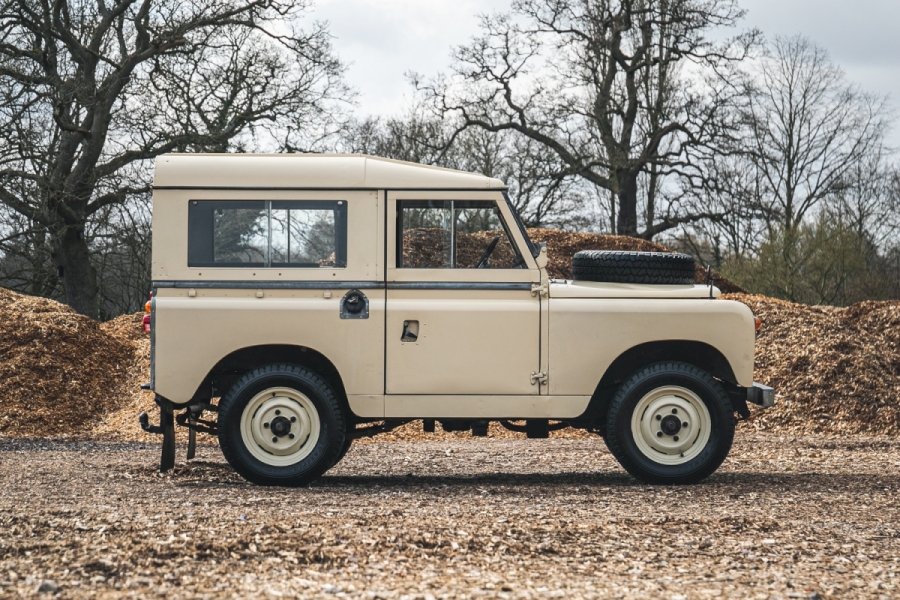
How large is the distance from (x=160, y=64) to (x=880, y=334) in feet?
54.3

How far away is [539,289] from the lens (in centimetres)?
731

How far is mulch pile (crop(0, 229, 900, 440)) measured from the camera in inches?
515

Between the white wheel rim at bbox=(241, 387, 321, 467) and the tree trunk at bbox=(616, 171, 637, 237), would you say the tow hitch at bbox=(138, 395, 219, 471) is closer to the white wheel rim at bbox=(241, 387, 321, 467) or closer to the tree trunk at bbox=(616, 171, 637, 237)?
the white wheel rim at bbox=(241, 387, 321, 467)

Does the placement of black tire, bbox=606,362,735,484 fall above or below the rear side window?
below

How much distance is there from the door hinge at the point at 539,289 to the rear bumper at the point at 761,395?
1844 millimetres

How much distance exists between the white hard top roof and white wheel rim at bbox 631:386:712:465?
2.09 m

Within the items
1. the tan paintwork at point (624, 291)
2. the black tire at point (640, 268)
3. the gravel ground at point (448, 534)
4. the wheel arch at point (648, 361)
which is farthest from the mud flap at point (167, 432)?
the black tire at point (640, 268)

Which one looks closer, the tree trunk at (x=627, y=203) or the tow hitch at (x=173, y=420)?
the tow hitch at (x=173, y=420)

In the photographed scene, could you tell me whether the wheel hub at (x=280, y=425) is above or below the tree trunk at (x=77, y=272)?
below

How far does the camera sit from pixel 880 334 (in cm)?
1603

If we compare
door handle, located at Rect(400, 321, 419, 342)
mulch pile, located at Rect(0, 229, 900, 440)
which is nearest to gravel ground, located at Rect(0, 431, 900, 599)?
door handle, located at Rect(400, 321, 419, 342)

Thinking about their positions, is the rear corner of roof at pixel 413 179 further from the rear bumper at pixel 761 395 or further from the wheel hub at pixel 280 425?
the rear bumper at pixel 761 395

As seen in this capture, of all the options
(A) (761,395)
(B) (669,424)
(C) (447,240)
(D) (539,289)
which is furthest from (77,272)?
(A) (761,395)

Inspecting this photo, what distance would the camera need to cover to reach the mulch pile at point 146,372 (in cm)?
1309
